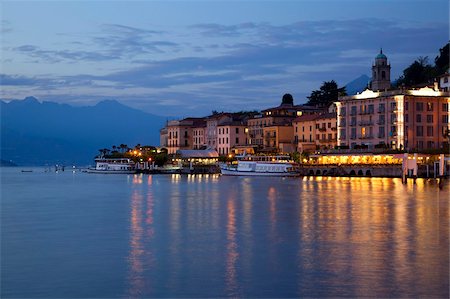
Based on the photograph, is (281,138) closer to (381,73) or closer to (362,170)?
(381,73)

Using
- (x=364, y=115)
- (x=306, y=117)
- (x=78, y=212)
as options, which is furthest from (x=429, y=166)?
(x=78, y=212)

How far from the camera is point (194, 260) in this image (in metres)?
28.8

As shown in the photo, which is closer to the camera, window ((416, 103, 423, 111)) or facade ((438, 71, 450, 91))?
window ((416, 103, 423, 111))

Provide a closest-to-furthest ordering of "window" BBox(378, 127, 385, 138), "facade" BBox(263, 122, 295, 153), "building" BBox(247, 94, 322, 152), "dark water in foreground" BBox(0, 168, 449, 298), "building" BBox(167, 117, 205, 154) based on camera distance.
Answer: "dark water in foreground" BBox(0, 168, 449, 298) < "window" BBox(378, 127, 385, 138) < "facade" BBox(263, 122, 295, 153) < "building" BBox(247, 94, 322, 152) < "building" BBox(167, 117, 205, 154)

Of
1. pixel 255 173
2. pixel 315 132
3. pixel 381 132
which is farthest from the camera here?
pixel 315 132

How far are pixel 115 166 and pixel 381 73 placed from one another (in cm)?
7025

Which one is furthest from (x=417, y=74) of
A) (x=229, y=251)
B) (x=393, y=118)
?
(x=229, y=251)

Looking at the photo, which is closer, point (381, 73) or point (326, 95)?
point (381, 73)

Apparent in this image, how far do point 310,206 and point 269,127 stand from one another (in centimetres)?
9146

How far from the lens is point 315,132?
13288 cm

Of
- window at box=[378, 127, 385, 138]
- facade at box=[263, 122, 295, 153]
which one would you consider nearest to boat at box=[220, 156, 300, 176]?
facade at box=[263, 122, 295, 153]

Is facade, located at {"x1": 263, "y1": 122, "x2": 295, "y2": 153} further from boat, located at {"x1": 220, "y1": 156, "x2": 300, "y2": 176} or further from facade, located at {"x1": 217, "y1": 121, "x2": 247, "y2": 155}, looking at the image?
facade, located at {"x1": 217, "y1": 121, "x2": 247, "y2": 155}

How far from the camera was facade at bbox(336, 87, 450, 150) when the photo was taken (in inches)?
4259

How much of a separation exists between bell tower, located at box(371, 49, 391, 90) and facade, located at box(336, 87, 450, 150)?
11878 mm
